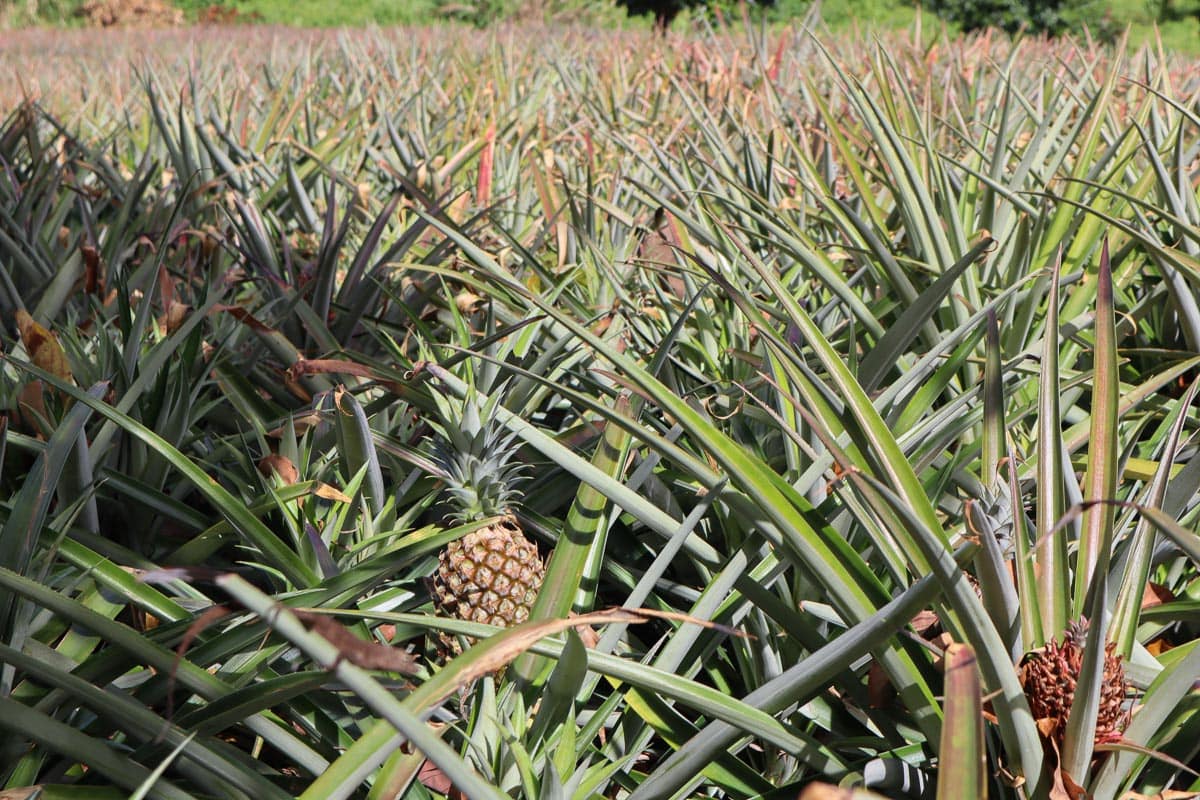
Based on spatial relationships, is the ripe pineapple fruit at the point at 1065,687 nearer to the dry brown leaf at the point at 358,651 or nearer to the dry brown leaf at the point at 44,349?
the dry brown leaf at the point at 358,651

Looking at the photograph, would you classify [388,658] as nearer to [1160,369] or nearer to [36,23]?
[1160,369]

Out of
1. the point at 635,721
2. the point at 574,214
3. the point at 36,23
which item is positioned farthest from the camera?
the point at 36,23

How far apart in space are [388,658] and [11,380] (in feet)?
4.32

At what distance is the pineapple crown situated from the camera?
1.10 metres

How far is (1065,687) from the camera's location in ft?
2.60

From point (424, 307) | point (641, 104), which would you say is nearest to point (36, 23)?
point (641, 104)

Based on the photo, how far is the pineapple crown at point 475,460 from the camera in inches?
43.3

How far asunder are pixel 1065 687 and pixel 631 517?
1.93 ft

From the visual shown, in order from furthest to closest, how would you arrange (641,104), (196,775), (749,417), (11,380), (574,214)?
(641,104) → (574,214) → (11,380) → (749,417) → (196,775)

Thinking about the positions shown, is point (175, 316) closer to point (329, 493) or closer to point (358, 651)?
point (329, 493)

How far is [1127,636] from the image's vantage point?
3.01 feet


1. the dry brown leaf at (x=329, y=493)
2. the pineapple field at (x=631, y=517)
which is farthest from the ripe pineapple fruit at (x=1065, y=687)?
the dry brown leaf at (x=329, y=493)

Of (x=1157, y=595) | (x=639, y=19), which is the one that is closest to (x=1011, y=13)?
(x=639, y=19)

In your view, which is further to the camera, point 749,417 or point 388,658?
point 749,417
